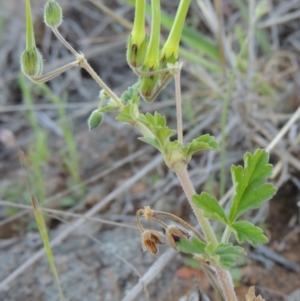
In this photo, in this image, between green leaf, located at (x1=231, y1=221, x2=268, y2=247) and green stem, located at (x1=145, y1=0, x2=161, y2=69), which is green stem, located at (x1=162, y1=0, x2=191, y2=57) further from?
green leaf, located at (x1=231, y1=221, x2=268, y2=247)

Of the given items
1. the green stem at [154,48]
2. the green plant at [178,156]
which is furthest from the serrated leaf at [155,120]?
the green stem at [154,48]

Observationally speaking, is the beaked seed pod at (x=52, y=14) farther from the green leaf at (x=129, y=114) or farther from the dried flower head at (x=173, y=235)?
the dried flower head at (x=173, y=235)

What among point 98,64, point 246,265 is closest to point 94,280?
point 246,265

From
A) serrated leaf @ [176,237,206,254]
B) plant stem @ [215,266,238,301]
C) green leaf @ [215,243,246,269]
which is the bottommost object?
plant stem @ [215,266,238,301]

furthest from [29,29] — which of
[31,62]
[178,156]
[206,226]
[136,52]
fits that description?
[206,226]

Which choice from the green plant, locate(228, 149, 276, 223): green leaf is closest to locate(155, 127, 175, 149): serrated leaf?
the green plant

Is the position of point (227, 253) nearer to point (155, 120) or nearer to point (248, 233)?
point (248, 233)
